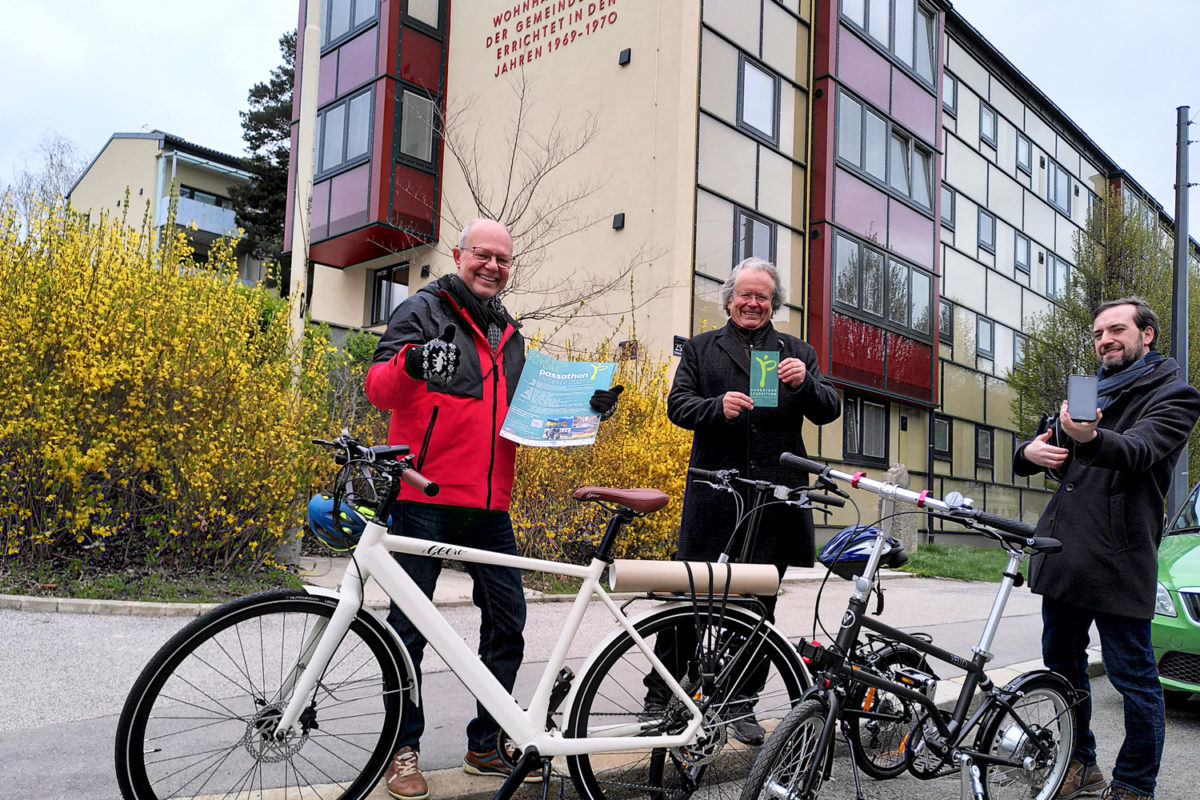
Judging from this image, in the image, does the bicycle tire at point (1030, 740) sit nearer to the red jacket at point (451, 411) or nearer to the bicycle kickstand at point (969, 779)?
the bicycle kickstand at point (969, 779)

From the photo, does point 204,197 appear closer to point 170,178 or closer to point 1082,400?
point 170,178

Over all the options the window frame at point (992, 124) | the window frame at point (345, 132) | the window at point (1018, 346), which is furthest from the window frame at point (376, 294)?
the window at point (1018, 346)

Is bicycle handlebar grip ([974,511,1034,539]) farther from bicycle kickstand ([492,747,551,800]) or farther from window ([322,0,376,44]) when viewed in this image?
window ([322,0,376,44])

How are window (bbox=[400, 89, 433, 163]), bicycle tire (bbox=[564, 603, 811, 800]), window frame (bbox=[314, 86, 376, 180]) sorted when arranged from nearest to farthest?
bicycle tire (bbox=[564, 603, 811, 800])
window frame (bbox=[314, 86, 376, 180])
window (bbox=[400, 89, 433, 163])

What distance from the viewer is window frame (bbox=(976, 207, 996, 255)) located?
23.9 metres

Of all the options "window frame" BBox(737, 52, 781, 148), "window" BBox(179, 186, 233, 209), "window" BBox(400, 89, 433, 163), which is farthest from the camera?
"window" BBox(179, 186, 233, 209)

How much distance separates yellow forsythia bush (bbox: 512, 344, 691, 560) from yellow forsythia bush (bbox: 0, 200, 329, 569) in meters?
2.17

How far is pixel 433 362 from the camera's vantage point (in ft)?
9.80

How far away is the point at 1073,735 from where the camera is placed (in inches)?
152

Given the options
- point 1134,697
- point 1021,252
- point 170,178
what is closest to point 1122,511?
point 1134,697

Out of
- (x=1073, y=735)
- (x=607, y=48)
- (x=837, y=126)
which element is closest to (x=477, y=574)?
(x=1073, y=735)

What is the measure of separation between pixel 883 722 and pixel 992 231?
76.7 ft

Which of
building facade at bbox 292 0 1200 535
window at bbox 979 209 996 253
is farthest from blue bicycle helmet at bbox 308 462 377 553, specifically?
window at bbox 979 209 996 253

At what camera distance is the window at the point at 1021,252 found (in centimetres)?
2583
